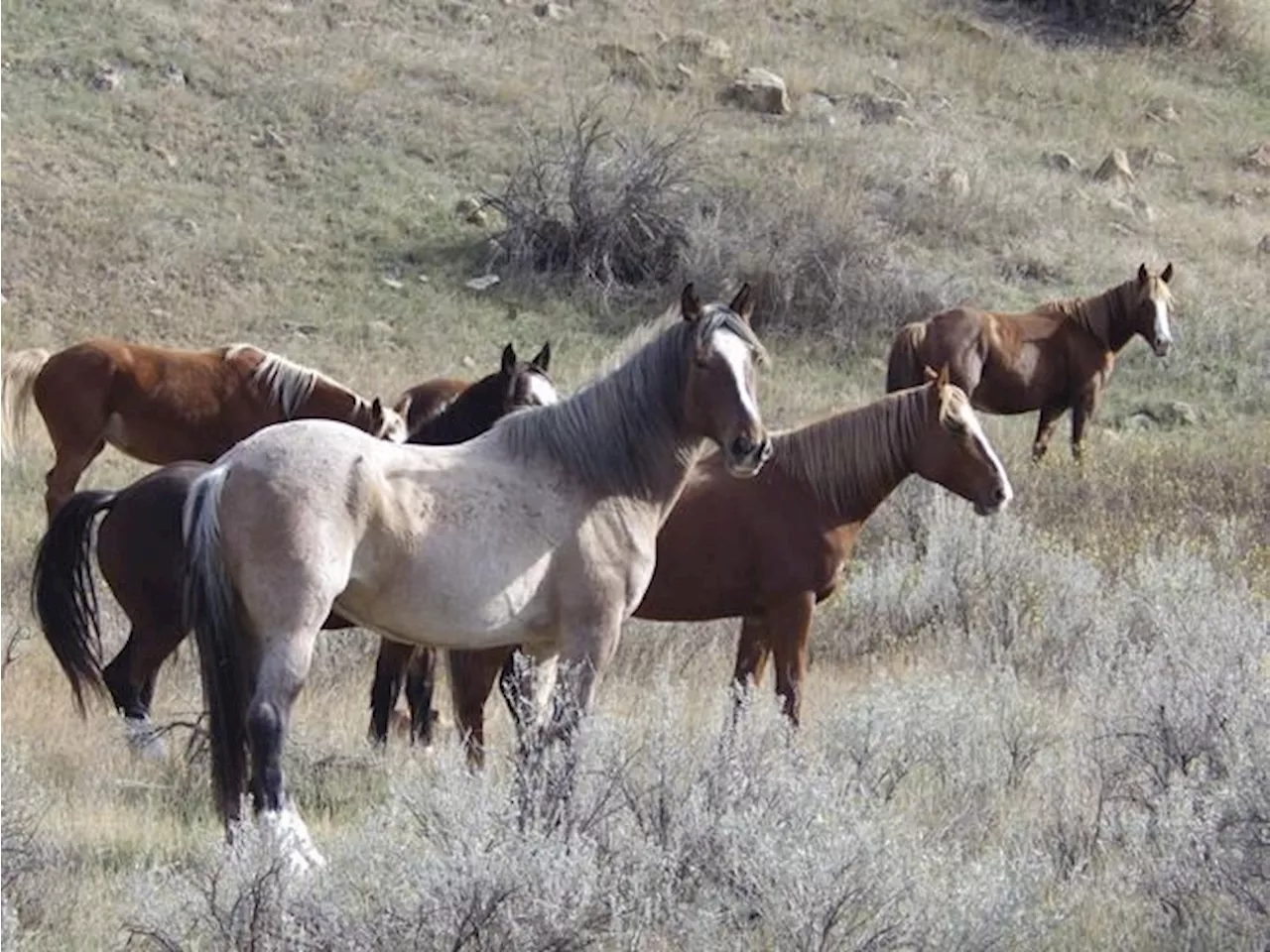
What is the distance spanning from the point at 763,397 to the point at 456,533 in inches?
541

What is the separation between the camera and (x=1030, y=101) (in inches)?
1250

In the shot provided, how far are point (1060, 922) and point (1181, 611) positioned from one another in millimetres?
4182

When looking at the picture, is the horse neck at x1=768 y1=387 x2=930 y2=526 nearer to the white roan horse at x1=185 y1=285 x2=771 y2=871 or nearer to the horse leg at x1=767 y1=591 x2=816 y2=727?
the horse leg at x1=767 y1=591 x2=816 y2=727

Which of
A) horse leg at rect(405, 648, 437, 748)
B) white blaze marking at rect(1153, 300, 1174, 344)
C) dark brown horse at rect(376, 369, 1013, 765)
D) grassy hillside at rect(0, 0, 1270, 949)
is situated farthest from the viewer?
white blaze marking at rect(1153, 300, 1174, 344)

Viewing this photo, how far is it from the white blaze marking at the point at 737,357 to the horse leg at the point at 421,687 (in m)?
2.38

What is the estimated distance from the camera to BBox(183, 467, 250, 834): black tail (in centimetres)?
645

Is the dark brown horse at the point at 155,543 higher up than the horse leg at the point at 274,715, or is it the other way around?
the horse leg at the point at 274,715

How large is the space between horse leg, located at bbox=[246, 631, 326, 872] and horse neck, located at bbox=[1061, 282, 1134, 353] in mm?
13558

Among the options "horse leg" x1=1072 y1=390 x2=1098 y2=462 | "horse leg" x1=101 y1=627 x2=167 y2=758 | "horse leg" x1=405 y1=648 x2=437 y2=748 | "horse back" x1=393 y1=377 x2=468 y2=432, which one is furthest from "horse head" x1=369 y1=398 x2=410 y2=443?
"horse leg" x1=1072 y1=390 x2=1098 y2=462

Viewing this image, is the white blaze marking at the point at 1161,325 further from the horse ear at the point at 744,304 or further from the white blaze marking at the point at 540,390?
the horse ear at the point at 744,304

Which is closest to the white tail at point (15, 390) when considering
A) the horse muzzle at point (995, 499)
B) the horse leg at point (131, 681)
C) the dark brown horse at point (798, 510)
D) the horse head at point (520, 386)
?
the horse leg at point (131, 681)

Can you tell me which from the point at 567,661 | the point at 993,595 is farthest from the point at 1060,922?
the point at 993,595

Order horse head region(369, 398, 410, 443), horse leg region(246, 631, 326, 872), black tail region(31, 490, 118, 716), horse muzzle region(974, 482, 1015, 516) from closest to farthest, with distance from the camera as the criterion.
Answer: horse leg region(246, 631, 326, 872)
black tail region(31, 490, 118, 716)
horse muzzle region(974, 482, 1015, 516)
horse head region(369, 398, 410, 443)

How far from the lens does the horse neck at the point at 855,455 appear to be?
8945 millimetres
